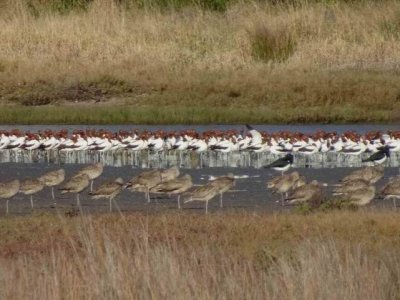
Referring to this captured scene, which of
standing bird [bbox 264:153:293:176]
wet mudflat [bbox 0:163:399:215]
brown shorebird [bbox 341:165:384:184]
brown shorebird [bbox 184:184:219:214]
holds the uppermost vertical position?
brown shorebird [bbox 184:184:219:214]

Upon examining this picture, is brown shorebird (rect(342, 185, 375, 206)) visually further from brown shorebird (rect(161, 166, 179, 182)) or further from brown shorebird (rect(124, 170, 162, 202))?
brown shorebird (rect(161, 166, 179, 182))

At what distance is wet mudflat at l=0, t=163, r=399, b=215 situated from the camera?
16531 mm

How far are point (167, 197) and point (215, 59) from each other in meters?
14.3

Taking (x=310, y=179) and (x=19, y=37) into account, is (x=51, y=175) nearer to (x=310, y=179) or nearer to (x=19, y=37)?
(x=310, y=179)

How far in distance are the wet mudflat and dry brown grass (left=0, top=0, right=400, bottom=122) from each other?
7657 millimetres

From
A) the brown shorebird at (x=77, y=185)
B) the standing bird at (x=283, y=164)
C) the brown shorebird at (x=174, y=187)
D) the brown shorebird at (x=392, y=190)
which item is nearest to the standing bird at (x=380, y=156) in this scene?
the standing bird at (x=283, y=164)

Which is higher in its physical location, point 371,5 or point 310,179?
point 371,5

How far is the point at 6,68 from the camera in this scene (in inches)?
1242

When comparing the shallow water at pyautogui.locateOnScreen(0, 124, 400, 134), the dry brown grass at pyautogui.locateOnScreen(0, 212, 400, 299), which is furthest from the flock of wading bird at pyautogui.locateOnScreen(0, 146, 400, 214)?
the shallow water at pyautogui.locateOnScreen(0, 124, 400, 134)

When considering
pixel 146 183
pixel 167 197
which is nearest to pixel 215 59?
pixel 167 197

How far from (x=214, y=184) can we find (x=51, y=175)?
9.28ft

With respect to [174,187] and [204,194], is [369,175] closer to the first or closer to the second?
[204,194]

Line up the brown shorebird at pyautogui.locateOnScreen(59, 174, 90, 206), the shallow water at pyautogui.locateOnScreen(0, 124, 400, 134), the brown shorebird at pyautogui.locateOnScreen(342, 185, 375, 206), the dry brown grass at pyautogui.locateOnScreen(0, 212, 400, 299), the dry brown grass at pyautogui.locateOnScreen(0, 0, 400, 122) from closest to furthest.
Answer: the dry brown grass at pyautogui.locateOnScreen(0, 212, 400, 299), the brown shorebird at pyautogui.locateOnScreen(342, 185, 375, 206), the brown shorebird at pyautogui.locateOnScreen(59, 174, 90, 206), the shallow water at pyautogui.locateOnScreen(0, 124, 400, 134), the dry brown grass at pyautogui.locateOnScreen(0, 0, 400, 122)

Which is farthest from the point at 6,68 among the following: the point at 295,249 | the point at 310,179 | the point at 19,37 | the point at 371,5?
the point at 295,249
